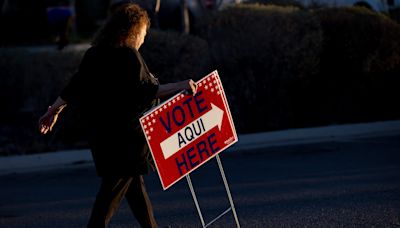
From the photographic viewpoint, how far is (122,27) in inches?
235

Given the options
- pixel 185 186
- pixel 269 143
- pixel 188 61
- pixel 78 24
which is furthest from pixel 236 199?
pixel 78 24

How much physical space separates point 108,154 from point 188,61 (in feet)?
25.6

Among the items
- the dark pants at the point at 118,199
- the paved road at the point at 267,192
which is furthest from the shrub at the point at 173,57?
the dark pants at the point at 118,199

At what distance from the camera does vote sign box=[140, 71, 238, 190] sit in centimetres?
617

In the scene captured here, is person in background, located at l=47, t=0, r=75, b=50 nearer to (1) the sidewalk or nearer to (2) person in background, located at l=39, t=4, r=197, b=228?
(1) the sidewalk

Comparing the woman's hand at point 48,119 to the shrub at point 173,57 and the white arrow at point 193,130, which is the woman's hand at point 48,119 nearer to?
the white arrow at point 193,130

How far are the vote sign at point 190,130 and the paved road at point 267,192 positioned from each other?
140cm

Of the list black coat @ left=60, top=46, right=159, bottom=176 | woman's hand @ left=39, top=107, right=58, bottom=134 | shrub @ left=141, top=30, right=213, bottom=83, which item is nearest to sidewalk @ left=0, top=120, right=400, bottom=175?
shrub @ left=141, top=30, right=213, bottom=83

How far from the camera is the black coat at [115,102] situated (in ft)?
19.3

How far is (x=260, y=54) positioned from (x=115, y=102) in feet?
26.4

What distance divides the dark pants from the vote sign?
198 millimetres

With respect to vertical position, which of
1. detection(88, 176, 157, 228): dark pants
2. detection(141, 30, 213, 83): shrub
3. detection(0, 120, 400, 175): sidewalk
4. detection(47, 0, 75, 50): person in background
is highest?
detection(88, 176, 157, 228): dark pants

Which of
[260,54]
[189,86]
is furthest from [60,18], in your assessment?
[189,86]

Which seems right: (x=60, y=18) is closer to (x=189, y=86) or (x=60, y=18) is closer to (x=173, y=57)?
(x=173, y=57)
